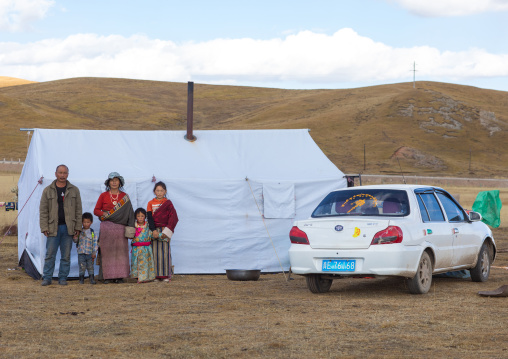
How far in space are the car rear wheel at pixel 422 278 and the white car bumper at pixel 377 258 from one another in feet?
0.50

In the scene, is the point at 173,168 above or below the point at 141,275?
above

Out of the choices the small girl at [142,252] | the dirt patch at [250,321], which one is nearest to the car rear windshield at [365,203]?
the dirt patch at [250,321]

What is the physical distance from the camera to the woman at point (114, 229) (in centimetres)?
1160

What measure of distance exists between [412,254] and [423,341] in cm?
276

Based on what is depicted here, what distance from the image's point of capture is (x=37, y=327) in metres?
7.39

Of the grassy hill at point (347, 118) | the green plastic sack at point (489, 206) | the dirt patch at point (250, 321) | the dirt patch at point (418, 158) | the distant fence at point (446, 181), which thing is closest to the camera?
the dirt patch at point (250, 321)

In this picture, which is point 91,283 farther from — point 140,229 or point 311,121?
point 311,121

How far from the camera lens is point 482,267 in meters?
11.2

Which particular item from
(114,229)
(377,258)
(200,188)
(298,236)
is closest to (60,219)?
(114,229)

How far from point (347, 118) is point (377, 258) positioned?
85360 mm

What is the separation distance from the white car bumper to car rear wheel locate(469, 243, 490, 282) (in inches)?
79.5

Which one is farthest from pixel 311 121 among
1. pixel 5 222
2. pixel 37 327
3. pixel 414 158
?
pixel 37 327

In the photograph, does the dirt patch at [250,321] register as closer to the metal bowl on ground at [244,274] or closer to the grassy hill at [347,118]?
the metal bowl on ground at [244,274]

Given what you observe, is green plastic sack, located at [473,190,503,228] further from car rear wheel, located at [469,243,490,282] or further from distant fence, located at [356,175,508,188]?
distant fence, located at [356,175,508,188]
